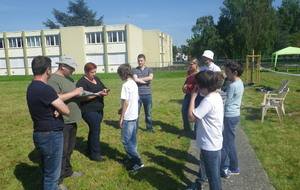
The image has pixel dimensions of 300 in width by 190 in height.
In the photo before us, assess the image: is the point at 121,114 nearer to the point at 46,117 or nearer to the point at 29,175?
the point at 46,117

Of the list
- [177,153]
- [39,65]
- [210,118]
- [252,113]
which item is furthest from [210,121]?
[252,113]

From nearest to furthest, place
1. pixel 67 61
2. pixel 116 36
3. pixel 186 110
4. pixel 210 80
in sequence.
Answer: pixel 210 80 < pixel 67 61 < pixel 186 110 < pixel 116 36

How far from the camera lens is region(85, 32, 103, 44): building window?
138 ft

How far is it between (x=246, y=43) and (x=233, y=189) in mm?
49753

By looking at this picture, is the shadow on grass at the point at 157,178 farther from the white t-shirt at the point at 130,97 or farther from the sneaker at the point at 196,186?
the white t-shirt at the point at 130,97

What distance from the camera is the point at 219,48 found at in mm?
59781

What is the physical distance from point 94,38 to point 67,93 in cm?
4115

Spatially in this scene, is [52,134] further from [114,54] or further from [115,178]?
[114,54]

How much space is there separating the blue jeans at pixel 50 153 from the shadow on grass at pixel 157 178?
4.51ft

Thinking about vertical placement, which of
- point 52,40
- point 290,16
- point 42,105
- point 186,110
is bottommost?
point 186,110

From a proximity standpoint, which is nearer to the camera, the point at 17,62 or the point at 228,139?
the point at 228,139

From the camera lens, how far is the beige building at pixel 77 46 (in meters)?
41.5

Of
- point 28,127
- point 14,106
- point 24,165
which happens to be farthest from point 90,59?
point 24,165

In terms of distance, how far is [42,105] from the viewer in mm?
2846
